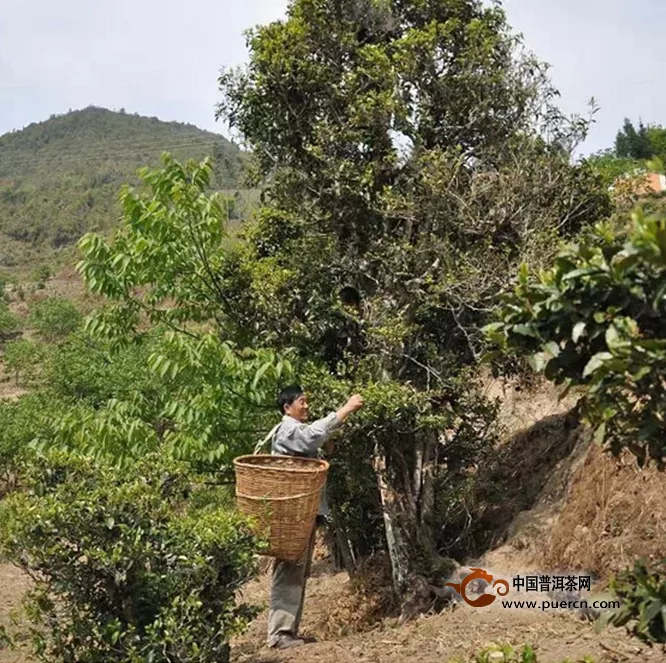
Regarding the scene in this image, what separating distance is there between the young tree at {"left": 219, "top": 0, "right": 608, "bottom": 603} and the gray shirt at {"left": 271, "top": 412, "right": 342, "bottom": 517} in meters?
1.30

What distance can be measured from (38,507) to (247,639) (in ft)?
11.7

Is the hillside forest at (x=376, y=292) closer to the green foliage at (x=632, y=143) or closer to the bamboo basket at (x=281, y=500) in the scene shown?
the bamboo basket at (x=281, y=500)

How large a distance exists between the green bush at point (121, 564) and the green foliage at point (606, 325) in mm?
2279

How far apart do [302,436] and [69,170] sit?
110523mm

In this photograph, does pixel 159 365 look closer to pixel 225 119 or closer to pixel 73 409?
pixel 73 409

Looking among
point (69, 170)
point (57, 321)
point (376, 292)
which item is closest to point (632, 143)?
point (57, 321)

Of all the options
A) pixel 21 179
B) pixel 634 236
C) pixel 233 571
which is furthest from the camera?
pixel 21 179

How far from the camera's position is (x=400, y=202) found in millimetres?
6523

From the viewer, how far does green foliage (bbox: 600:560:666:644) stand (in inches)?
96.3

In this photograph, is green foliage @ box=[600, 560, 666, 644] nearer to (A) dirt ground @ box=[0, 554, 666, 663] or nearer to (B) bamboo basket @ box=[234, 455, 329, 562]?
(A) dirt ground @ box=[0, 554, 666, 663]

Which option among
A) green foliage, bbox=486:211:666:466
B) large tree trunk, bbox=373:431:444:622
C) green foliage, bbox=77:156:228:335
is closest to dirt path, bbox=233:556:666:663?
large tree trunk, bbox=373:431:444:622

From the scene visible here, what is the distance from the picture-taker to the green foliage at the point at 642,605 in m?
2.45

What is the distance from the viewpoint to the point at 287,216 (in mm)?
7059

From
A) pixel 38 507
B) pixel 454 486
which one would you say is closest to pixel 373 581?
pixel 454 486
